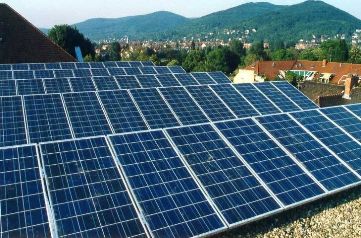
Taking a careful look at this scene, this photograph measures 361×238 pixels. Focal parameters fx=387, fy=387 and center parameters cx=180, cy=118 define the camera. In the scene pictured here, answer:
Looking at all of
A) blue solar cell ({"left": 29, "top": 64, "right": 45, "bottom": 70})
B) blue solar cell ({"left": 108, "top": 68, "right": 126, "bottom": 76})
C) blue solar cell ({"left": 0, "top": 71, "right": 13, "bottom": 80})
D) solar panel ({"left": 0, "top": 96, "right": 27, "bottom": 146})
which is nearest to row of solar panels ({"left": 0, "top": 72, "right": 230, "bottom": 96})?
blue solar cell ({"left": 0, "top": 71, "right": 13, "bottom": 80})

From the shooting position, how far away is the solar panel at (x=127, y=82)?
87.8ft

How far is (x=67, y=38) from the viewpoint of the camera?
83.4 m

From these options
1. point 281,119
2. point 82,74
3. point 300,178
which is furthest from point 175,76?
point 300,178

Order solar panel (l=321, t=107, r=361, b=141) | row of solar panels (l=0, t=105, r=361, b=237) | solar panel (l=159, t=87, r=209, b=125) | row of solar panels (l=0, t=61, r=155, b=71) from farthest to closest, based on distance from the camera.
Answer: row of solar panels (l=0, t=61, r=155, b=71), solar panel (l=159, t=87, r=209, b=125), solar panel (l=321, t=107, r=361, b=141), row of solar panels (l=0, t=105, r=361, b=237)

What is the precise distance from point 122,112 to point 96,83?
7.56m

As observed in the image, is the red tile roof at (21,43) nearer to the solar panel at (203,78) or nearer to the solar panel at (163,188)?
the solar panel at (203,78)

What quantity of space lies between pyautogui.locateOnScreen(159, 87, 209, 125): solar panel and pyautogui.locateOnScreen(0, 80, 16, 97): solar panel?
866 centimetres

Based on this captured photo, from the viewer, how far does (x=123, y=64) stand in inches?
1581

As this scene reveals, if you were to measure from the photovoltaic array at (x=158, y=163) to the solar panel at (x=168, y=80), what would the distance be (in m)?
7.24

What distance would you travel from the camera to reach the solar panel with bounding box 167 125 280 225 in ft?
39.4

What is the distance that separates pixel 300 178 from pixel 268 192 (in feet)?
5.98

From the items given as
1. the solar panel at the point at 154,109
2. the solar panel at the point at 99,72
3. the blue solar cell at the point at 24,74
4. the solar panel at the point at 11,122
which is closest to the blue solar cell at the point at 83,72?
the solar panel at the point at 99,72

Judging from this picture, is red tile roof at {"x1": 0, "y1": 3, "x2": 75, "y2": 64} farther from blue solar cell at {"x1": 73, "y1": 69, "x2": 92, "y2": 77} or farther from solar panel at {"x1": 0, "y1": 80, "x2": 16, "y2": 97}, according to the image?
solar panel at {"x1": 0, "y1": 80, "x2": 16, "y2": 97}

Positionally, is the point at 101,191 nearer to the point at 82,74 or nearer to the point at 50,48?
the point at 82,74
